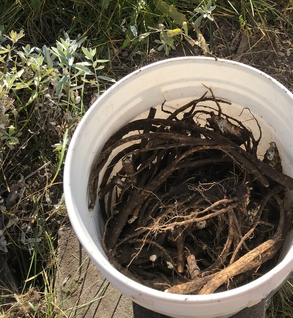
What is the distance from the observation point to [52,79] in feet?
3.76

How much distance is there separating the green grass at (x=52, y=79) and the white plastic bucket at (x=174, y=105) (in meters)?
0.28

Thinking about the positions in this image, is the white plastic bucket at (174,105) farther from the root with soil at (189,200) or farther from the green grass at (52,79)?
the green grass at (52,79)

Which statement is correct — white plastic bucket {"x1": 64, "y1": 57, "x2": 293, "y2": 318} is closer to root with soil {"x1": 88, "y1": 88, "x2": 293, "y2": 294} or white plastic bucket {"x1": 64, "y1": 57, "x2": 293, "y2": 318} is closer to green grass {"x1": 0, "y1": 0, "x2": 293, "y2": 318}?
root with soil {"x1": 88, "y1": 88, "x2": 293, "y2": 294}

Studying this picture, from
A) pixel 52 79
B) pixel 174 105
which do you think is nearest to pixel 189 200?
pixel 174 105

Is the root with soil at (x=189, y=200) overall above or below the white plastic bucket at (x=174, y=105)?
below

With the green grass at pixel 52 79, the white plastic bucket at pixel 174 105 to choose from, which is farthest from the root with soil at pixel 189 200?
the green grass at pixel 52 79

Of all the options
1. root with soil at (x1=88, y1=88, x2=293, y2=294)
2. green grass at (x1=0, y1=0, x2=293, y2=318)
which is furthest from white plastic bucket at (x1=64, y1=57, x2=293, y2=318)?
green grass at (x1=0, y1=0, x2=293, y2=318)

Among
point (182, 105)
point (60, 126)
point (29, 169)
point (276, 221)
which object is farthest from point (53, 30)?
point (276, 221)

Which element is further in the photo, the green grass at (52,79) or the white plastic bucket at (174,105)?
the green grass at (52,79)

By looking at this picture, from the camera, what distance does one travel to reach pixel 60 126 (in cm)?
123

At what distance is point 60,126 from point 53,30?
0.39m

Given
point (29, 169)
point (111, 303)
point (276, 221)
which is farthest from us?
point (29, 169)

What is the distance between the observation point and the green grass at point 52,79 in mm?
1132

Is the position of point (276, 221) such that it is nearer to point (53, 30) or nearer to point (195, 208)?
point (195, 208)
